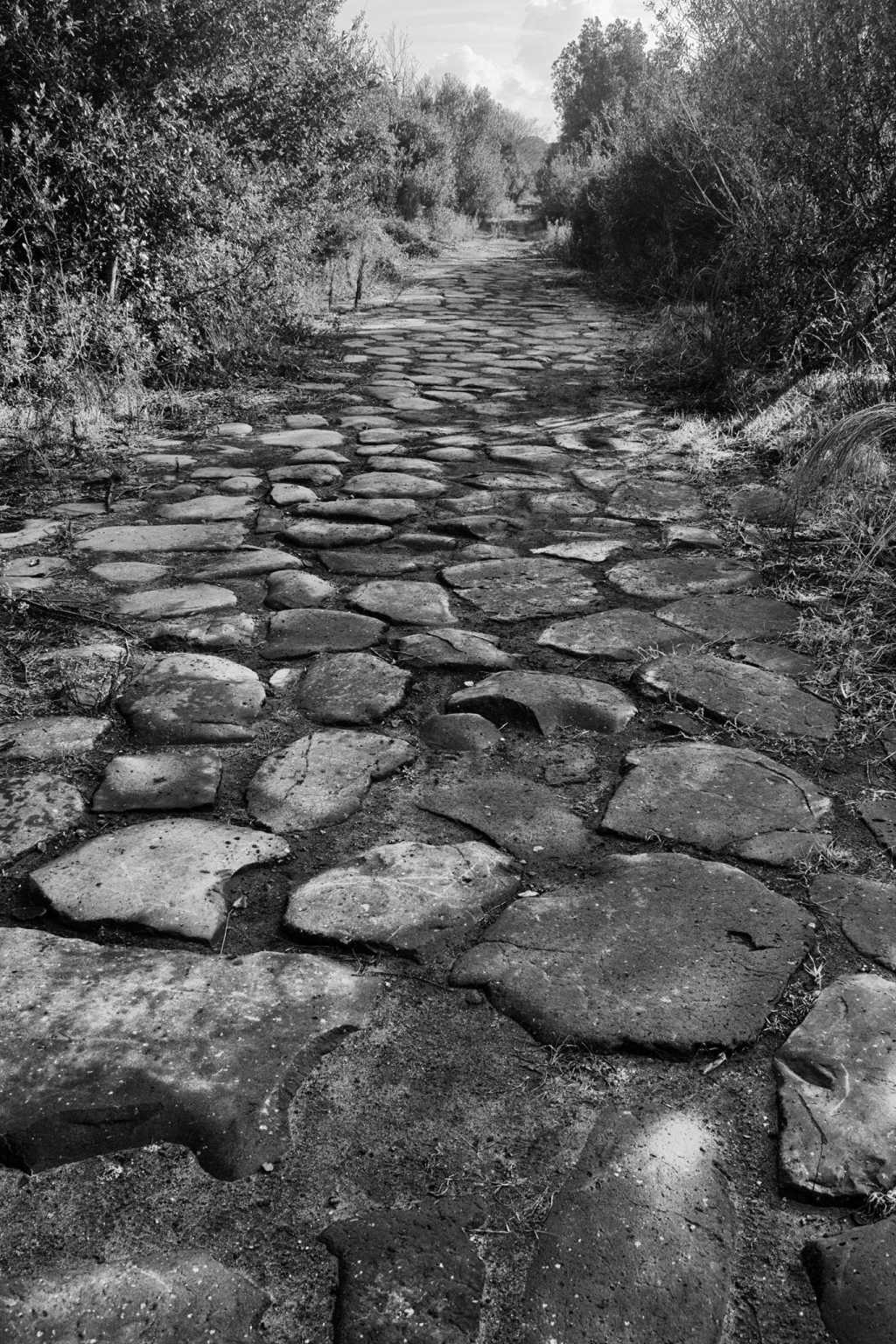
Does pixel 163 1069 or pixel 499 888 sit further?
pixel 499 888

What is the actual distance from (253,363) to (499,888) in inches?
211

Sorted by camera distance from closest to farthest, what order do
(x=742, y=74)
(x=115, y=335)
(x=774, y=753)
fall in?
1. (x=774, y=753)
2. (x=115, y=335)
3. (x=742, y=74)

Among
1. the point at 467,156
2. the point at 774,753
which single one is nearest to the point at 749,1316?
the point at 774,753

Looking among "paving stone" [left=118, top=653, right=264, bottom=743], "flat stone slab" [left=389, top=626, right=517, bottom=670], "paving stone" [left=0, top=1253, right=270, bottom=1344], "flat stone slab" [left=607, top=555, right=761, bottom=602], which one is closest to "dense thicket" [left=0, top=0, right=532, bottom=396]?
"paving stone" [left=118, top=653, right=264, bottom=743]

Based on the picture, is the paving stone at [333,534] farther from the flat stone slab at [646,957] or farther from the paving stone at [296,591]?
the flat stone slab at [646,957]

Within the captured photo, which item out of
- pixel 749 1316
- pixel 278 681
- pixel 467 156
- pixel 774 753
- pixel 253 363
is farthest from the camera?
pixel 467 156

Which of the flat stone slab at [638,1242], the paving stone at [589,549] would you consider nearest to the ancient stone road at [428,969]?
the flat stone slab at [638,1242]

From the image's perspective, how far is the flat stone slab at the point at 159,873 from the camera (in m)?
1.66

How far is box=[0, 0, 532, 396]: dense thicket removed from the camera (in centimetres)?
491

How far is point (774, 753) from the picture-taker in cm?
225

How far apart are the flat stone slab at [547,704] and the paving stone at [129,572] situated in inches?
49.1

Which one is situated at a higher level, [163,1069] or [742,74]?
[742,74]

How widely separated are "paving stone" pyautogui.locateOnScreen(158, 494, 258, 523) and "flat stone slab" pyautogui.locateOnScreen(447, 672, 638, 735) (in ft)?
5.57

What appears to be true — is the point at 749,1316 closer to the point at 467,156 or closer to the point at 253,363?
the point at 253,363
